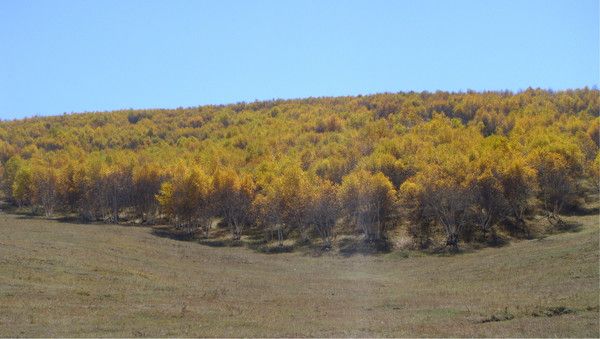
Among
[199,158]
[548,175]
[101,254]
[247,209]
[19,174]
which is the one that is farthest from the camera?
[199,158]

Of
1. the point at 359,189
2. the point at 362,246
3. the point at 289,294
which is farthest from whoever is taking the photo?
the point at 359,189

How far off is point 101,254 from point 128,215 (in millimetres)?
78502

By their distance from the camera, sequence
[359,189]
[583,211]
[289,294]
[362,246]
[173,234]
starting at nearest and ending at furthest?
[289,294] → [362,246] → [359,189] → [583,211] → [173,234]

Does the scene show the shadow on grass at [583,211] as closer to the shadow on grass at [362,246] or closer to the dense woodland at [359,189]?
the dense woodland at [359,189]

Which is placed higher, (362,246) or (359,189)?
(359,189)

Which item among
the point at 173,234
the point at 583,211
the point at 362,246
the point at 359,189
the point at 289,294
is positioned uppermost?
the point at 359,189

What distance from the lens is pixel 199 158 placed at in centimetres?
15938

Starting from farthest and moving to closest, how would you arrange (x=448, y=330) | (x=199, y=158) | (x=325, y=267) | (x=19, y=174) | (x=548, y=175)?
(x=199, y=158) → (x=19, y=174) → (x=548, y=175) → (x=325, y=267) → (x=448, y=330)

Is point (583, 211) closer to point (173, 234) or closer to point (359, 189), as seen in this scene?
point (359, 189)

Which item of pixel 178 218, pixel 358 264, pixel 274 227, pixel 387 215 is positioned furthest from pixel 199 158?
pixel 358 264

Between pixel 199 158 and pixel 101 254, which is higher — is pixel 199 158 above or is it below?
above

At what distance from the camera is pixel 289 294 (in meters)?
46.9

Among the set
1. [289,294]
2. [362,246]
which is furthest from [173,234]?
[289,294]

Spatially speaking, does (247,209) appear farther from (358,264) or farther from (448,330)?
(448,330)
